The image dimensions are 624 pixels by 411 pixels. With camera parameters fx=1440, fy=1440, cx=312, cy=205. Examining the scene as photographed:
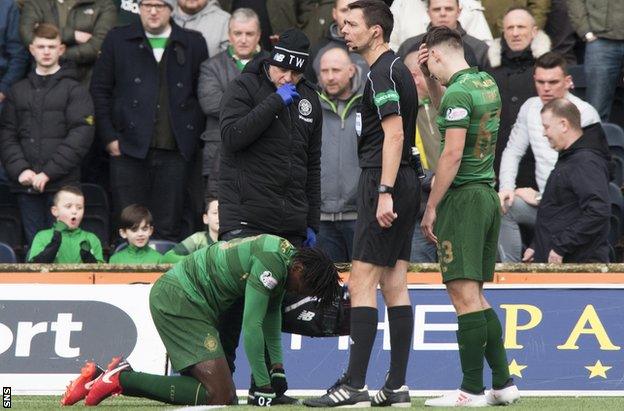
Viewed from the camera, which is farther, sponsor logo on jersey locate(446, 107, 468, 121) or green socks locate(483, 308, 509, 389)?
green socks locate(483, 308, 509, 389)

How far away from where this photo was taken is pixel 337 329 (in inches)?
359

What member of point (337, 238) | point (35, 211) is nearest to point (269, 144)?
point (337, 238)

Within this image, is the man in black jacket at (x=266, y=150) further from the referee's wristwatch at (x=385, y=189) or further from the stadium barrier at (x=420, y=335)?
the stadium barrier at (x=420, y=335)

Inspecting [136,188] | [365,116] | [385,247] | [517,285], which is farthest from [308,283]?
[136,188]

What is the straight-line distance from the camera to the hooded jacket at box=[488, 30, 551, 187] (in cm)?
1312

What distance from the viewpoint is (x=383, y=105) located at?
8.54 metres

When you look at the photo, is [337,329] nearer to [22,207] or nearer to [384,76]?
[384,76]

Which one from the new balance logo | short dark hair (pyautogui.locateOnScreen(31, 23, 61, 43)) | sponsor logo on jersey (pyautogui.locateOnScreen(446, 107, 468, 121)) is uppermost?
sponsor logo on jersey (pyautogui.locateOnScreen(446, 107, 468, 121))

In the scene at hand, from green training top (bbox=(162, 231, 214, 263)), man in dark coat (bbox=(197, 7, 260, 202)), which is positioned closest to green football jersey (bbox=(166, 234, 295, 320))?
green training top (bbox=(162, 231, 214, 263))

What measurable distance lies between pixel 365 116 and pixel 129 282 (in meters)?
3.23

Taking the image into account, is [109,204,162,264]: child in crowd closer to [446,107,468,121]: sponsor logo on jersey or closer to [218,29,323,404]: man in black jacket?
[218,29,323,404]: man in black jacket

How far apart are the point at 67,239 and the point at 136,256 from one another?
631 millimetres

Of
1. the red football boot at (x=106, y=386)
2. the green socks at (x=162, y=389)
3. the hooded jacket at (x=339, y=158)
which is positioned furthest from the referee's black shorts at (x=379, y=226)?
the hooded jacket at (x=339, y=158)

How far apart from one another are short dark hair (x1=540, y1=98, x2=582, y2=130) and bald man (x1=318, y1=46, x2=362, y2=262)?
1.98 m
